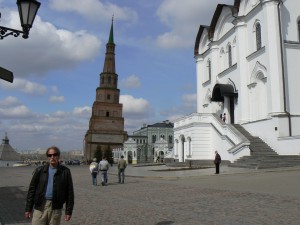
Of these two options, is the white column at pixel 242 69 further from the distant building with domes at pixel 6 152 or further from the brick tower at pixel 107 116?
the distant building with domes at pixel 6 152

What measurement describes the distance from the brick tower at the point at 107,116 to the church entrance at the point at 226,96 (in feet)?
233

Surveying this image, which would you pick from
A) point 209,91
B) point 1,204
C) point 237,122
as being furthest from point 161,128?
point 1,204

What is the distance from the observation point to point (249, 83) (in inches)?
1355

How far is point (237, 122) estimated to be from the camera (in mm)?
35750

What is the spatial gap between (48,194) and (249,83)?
30800 mm

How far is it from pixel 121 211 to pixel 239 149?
800 inches

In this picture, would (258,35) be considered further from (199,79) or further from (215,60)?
(199,79)

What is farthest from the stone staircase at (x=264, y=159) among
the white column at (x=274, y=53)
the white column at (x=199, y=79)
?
the white column at (x=199, y=79)

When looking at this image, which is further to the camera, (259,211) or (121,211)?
(121,211)

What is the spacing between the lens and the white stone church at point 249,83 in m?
30.0

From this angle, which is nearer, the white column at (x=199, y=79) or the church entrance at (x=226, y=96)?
the church entrance at (x=226, y=96)

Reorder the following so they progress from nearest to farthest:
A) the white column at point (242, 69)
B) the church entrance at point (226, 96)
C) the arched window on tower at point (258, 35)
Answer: the arched window on tower at point (258, 35)
the white column at point (242, 69)
the church entrance at point (226, 96)

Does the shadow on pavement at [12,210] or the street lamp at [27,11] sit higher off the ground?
the street lamp at [27,11]

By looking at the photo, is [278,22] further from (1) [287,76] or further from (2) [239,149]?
(2) [239,149]
